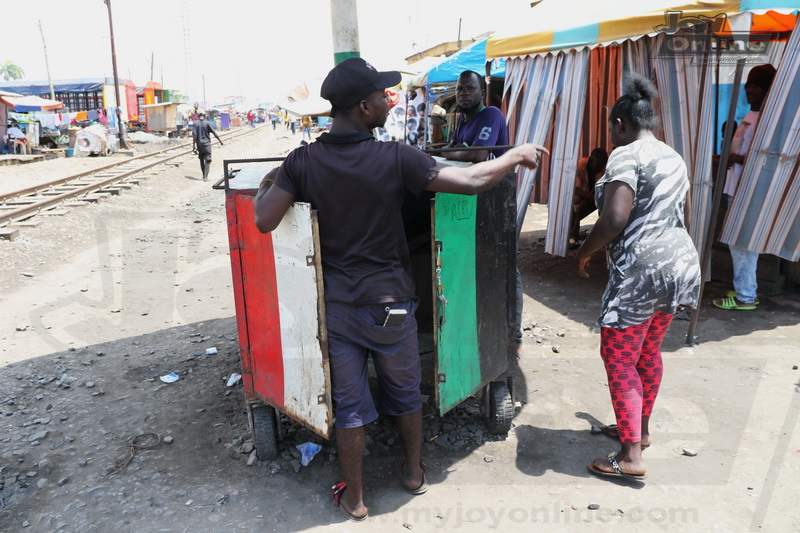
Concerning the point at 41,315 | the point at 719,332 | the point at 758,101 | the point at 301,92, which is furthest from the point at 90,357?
the point at 301,92

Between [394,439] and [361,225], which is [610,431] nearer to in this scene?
[394,439]

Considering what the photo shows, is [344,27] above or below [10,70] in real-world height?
below

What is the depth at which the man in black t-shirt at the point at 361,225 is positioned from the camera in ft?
8.13

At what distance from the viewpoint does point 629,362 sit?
3.03 metres

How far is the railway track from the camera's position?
35.3 ft

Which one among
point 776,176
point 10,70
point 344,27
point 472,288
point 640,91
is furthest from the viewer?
point 10,70

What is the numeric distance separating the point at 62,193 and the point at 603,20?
12.3 meters

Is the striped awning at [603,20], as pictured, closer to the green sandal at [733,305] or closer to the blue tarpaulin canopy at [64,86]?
the green sandal at [733,305]

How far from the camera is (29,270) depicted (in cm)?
800

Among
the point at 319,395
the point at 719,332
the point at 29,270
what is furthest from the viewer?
the point at 29,270

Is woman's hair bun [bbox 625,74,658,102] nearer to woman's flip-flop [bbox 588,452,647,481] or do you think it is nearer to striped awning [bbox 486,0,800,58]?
woman's flip-flop [bbox 588,452,647,481]

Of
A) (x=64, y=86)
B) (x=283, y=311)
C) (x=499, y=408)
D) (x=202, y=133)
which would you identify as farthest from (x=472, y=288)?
(x=64, y=86)

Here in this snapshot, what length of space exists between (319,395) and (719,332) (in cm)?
378

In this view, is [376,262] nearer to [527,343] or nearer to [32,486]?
[32,486]
